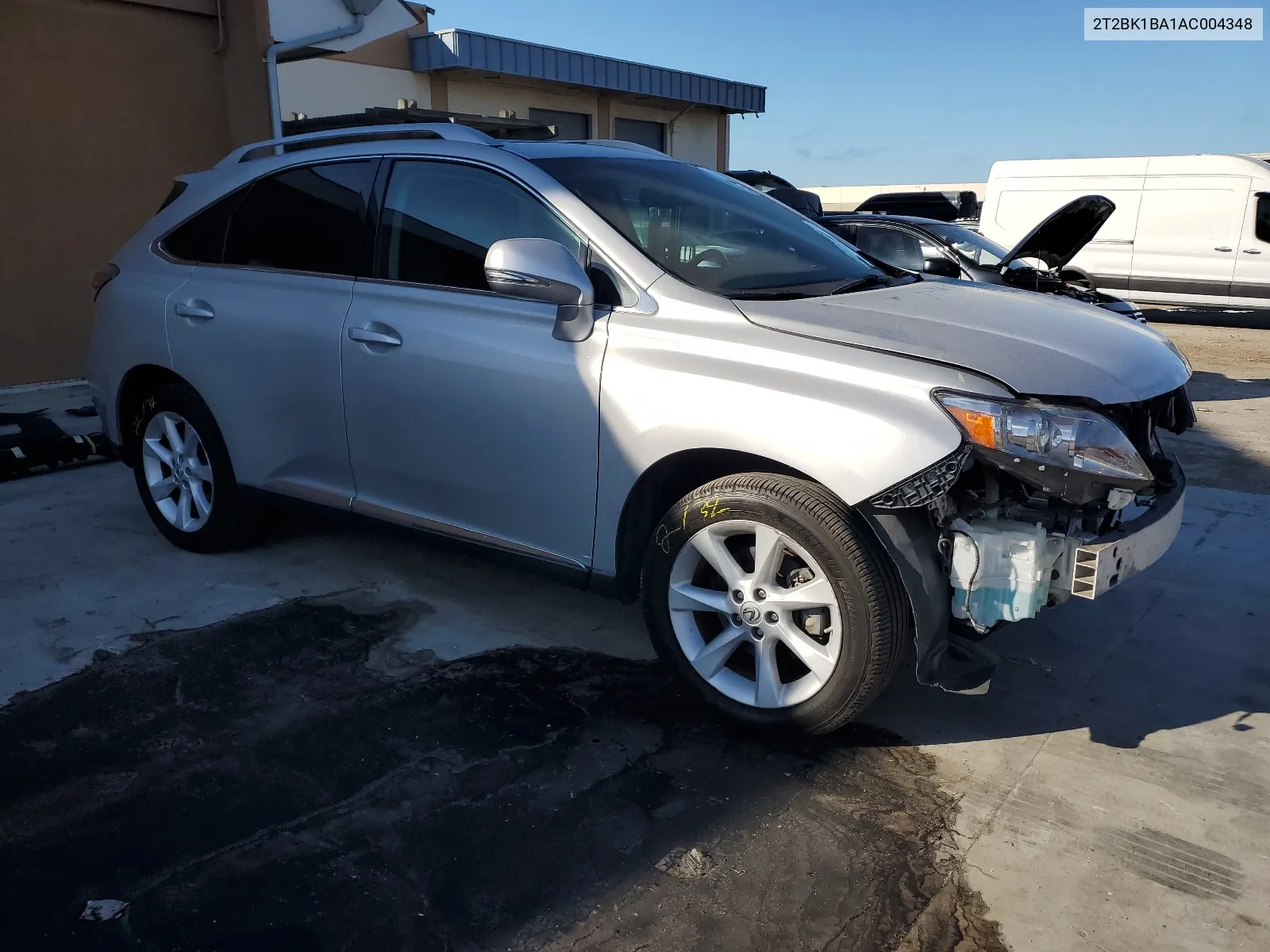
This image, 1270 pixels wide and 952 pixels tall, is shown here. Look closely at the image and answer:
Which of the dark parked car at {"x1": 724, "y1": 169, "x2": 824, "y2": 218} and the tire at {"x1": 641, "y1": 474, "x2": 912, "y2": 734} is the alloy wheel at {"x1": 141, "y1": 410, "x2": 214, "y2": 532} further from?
the dark parked car at {"x1": 724, "y1": 169, "x2": 824, "y2": 218}

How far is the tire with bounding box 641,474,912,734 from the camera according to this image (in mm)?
2773

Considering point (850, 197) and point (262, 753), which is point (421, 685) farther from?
point (850, 197)

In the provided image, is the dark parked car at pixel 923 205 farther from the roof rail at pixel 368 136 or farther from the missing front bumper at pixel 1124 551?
the missing front bumper at pixel 1124 551

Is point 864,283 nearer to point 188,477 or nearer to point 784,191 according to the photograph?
point 188,477

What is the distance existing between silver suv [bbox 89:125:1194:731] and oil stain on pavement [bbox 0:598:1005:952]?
0.33 m

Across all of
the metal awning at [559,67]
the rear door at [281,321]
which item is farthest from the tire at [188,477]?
the metal awning at [559,67]

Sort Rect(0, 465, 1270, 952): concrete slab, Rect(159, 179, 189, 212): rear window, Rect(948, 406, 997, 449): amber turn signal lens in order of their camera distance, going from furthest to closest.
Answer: Rect(159, 179, 189, 212): rear window < Rect(948, 406, 997, 449): amber turn signal lens < Rect(0, 465, 1270, 952): concrete slab

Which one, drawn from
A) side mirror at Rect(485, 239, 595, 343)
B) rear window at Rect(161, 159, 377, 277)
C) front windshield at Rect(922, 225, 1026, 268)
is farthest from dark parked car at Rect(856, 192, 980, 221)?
side mirror at Rect(485, 239, 595, 343)

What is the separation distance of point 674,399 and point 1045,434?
1.03 metres

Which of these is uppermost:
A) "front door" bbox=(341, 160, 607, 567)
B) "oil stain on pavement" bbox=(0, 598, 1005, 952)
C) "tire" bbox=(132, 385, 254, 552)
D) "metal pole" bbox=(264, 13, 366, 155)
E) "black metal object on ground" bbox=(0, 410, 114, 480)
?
"metal pole" bbox=(264, 13, 366, 155)

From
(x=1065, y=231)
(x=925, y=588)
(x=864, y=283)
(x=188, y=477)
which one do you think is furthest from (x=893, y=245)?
(x=925, y=588)

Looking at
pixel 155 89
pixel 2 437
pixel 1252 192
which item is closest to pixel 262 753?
pixel 2 437

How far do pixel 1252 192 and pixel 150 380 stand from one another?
14.0 meters

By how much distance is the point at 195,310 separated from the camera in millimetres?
4336
